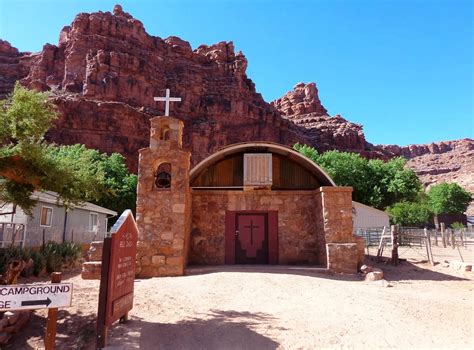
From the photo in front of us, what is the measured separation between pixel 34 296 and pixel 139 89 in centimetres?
6599

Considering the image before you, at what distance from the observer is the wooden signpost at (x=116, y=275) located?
16.5 feet

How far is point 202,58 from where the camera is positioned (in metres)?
80.2

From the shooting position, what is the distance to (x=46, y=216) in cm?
1839

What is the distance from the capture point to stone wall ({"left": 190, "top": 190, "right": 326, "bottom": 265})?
13430mm

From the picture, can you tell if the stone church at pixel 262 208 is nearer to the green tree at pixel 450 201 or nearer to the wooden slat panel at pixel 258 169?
the wooden slat panel at pixel 258 169

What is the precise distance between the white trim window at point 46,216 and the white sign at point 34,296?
15.2 metres

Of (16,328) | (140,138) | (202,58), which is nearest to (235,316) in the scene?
(16,328)

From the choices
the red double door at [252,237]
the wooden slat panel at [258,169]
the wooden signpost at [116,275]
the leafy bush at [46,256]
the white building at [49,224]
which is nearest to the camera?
the wooden signpost at [116,275]

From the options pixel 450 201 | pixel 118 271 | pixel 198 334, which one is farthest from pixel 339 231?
pixel 450 201

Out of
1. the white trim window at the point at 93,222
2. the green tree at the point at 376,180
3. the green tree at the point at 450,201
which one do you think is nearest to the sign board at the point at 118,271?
the white trim window at the point at 93,222

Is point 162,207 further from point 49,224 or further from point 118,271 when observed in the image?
point 49,224

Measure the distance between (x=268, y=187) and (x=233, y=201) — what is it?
4.96 ft

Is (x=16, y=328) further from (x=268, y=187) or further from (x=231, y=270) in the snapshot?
(x=268, y=187)

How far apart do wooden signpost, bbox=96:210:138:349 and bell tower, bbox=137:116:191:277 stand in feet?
15.3
